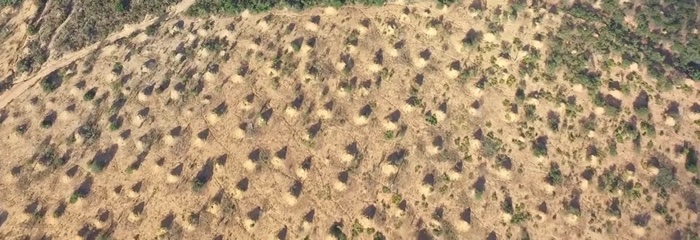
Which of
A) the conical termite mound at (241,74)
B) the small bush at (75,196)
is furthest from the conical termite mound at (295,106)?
the small bush at (75,196)

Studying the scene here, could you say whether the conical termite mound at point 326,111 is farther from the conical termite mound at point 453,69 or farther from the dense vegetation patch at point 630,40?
the dense vegetation patch at point 630,40

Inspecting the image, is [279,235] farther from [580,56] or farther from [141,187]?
[580,56]

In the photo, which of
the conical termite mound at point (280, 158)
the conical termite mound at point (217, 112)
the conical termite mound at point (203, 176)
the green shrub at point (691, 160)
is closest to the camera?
the conical termite mound at point (203, 176)

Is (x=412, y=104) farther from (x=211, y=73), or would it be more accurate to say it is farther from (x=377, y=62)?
(x=211, y=73)

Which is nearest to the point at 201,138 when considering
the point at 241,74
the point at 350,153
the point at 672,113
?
the point at 241,74

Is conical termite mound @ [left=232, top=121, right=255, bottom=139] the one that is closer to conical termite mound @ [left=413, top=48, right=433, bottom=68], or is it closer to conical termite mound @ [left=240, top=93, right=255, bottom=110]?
conical termite mound @ [left=240, top=93, right=255, bottom=110]

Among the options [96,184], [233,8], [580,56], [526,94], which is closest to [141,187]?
[96,184]
